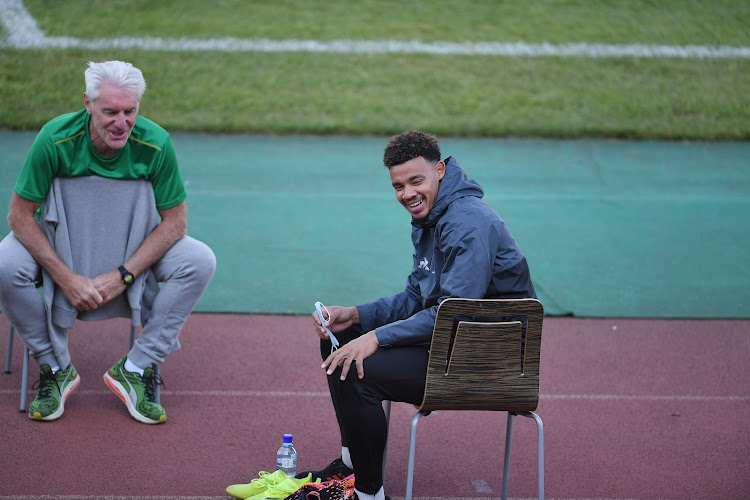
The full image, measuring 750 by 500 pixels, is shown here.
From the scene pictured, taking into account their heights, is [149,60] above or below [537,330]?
above

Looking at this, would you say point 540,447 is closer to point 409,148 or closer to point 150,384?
point 409,148

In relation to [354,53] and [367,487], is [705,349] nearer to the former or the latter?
[367,487]

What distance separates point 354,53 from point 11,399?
1060 cm

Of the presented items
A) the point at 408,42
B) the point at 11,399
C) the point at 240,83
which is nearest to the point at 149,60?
the point at 240,83

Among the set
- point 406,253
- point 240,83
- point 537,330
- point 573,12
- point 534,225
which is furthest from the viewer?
point 573,12

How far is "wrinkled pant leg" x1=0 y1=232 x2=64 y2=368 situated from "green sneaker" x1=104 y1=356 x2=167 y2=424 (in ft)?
0.92

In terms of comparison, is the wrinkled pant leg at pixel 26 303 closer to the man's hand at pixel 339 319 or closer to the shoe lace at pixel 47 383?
the shoe lace at pixel 47 383

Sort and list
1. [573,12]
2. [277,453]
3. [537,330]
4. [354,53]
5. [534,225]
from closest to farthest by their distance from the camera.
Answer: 1. [537,330]
2. [277,453]
3. [534,225]
4. [354,53]
5. [573,12]

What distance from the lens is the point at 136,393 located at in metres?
4.42

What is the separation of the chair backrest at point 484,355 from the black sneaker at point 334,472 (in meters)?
0.58

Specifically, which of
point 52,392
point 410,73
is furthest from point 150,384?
point 410,73

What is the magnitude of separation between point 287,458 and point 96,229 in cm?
152

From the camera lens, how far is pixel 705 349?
5652mm

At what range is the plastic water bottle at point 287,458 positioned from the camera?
3854 mm
